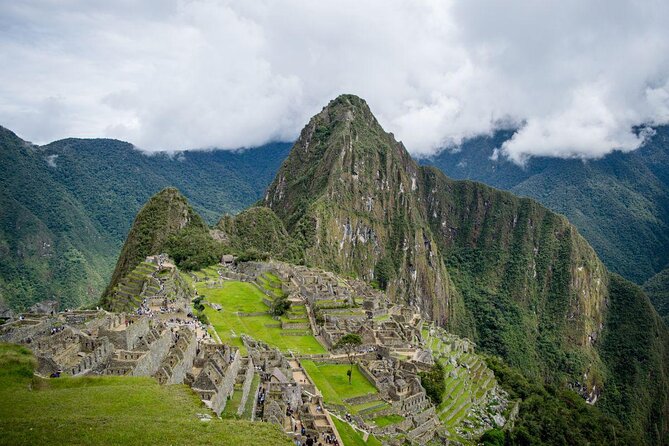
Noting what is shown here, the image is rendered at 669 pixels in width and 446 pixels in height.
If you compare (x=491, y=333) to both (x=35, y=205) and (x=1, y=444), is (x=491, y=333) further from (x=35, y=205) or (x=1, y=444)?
(x=1, y=444)

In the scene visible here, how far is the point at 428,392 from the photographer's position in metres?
47.7

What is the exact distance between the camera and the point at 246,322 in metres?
56.7

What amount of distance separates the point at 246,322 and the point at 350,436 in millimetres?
25359

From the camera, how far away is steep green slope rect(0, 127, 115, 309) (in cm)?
12875

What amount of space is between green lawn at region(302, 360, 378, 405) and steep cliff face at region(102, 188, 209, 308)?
193 ft

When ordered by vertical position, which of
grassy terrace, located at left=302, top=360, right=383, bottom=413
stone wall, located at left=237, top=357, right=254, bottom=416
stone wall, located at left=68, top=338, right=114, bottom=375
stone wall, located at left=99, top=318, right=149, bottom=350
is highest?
stone wall, located at left=99, top=318, right=149, bottom=350

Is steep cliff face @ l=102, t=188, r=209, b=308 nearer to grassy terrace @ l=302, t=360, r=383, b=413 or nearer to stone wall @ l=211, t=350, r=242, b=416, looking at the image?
grassy terrace @ l=302, t=360, r=383, b=413

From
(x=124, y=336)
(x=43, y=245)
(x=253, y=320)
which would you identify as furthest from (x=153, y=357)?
(x=43, y=245)

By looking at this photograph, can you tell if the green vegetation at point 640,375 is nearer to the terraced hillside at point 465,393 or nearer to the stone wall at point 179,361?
the terraced hillside at point 465,393

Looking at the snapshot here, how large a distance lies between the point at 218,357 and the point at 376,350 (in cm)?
2363

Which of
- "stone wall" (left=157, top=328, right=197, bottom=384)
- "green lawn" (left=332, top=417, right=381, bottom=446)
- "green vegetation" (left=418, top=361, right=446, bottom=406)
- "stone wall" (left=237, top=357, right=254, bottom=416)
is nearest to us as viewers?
"stone wall" (left=157, top=328, right=197, bottom=384)

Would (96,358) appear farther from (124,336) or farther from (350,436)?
(350,436)

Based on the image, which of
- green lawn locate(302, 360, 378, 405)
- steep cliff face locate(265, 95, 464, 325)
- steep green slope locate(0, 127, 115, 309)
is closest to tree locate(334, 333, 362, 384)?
green lawn locate(302, 360, 378, 405)

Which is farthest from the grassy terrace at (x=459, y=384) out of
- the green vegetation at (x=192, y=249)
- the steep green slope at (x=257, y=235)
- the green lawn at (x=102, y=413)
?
the steep green slope at (x=257, y=235)
